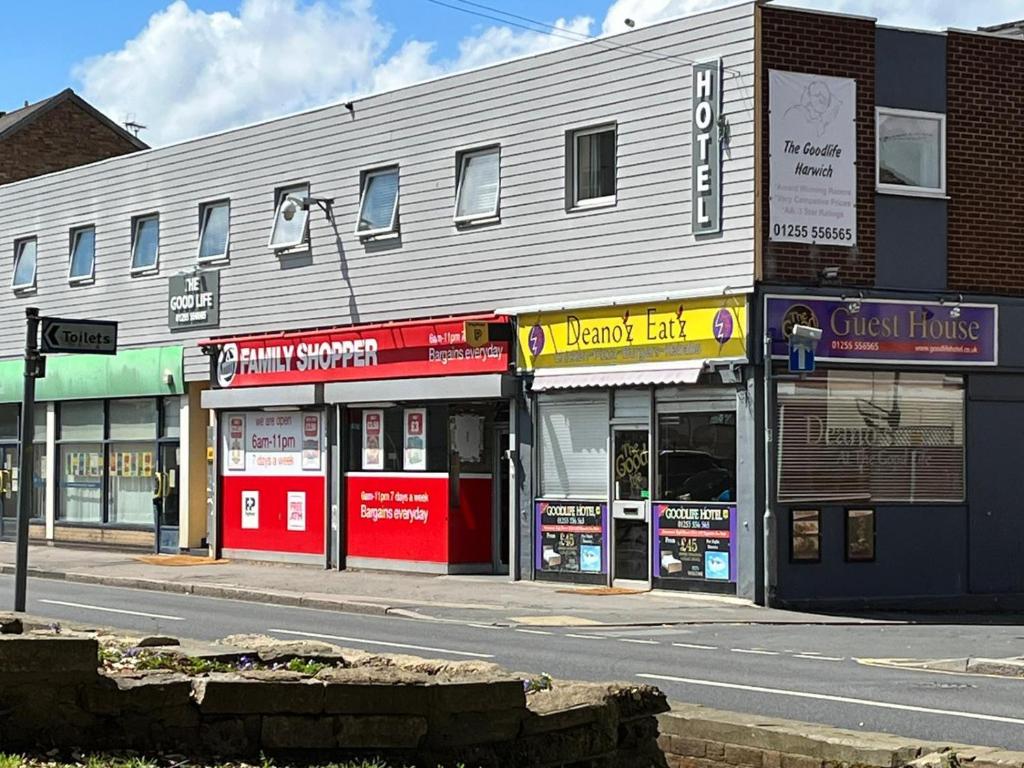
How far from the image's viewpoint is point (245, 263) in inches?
1168

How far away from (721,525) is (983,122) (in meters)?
6.70

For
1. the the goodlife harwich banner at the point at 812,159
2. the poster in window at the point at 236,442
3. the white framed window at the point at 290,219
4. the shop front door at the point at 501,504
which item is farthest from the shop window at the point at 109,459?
the the goodlife harwich banner at the point at 812,159

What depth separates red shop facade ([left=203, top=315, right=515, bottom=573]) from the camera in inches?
995

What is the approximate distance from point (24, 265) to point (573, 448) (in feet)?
56.6

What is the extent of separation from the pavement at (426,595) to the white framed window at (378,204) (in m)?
5.61

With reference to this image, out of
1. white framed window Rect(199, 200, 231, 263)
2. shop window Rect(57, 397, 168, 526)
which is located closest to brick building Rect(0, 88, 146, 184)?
Answer: shop window Rect(57, 397, 168, 526)

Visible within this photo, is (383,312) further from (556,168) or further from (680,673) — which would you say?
(680,673)

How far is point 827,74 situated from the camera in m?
21.5

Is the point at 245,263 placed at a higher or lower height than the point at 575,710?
higher

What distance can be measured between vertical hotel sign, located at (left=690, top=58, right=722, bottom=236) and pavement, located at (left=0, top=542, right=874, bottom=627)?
4.99 metres

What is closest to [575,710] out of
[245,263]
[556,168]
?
[556,168]

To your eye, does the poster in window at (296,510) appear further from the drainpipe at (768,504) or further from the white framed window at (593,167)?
the drainpipe at (768,504)

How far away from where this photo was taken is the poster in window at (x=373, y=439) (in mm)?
26703

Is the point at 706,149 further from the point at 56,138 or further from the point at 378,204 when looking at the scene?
the point at 56,138
